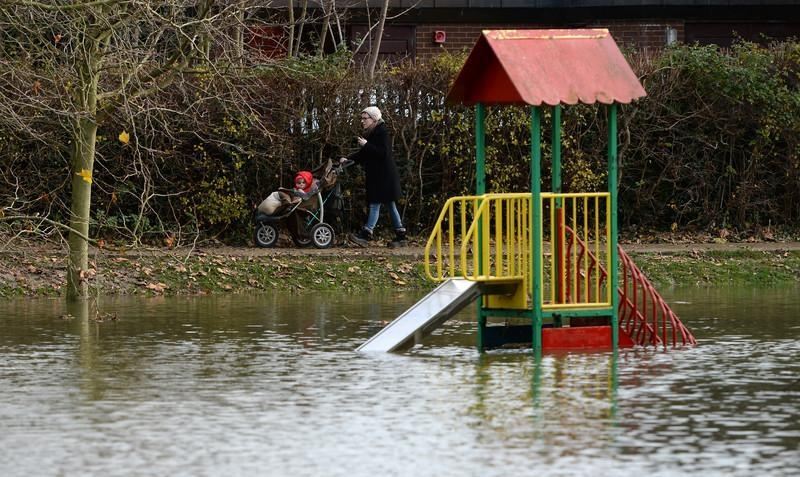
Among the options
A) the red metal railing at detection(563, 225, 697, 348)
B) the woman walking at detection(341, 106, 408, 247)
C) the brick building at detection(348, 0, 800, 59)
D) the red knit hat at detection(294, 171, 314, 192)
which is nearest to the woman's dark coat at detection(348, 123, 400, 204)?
the woman walking at detection(341, 106, 408, 247)

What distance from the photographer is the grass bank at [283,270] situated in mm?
23000

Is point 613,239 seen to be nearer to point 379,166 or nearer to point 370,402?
point 370,402

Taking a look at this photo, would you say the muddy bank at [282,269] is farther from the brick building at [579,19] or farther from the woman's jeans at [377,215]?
the brick building at [579,19]

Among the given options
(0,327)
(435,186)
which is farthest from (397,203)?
(0,327)

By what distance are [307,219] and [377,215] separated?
3.30 ft

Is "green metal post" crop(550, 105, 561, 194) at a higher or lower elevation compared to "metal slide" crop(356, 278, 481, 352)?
higher

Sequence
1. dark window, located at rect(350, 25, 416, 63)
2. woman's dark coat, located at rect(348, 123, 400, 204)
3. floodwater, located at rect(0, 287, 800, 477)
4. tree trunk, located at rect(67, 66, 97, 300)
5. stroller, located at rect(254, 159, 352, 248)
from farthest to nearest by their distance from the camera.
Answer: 1. dark window, located at rect(350, 25, 416, 63)
2. stroller, located at rect(254, 159, 352, 248)
3. woman's dark coat, located at rect(348, 123, 400, 204)
4. tree trunk, located at rect(67, 66, 97, 300)
5. floodwater, located at rect(0, 287, 800, 477)

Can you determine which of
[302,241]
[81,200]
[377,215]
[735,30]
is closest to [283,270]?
[302,241]

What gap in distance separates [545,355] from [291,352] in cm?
218

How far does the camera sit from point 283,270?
2394 cm

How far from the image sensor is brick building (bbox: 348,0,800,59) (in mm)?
37375

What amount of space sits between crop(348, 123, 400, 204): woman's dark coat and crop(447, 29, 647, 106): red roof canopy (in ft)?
27.3

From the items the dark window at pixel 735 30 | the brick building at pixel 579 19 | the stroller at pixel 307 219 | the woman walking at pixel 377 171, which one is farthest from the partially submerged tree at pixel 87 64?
the dark window at pixel 735 30

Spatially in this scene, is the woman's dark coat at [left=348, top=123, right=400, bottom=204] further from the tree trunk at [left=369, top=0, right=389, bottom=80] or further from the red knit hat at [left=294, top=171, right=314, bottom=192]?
the tree trunk at [left=369, top=0, right=389, bottom=80]
